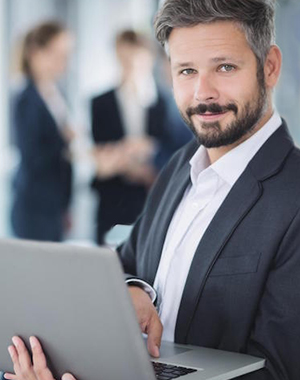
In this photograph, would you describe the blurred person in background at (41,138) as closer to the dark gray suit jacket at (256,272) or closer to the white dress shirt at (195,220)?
the white dress shirt at (195,220)

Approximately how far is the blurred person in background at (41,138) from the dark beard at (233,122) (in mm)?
3572

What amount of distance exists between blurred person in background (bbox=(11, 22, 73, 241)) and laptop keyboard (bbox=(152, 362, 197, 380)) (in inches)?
149

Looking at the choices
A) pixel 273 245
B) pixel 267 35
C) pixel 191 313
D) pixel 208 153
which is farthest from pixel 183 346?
pixel 267 35

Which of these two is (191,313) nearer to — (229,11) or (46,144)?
(229,11)

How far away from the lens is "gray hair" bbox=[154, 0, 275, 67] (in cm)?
195

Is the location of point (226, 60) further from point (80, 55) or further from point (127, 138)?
point (80, 55)

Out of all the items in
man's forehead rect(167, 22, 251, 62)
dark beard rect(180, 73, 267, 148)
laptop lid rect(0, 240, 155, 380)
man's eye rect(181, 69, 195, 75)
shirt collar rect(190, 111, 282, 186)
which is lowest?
laptop lid rect(0, 240, 155, 380)

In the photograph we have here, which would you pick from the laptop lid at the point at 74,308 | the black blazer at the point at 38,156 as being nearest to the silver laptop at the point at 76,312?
the laptop lid at the point at 74,308

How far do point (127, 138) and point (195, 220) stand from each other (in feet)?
11.2

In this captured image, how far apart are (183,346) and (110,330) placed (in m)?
0.38

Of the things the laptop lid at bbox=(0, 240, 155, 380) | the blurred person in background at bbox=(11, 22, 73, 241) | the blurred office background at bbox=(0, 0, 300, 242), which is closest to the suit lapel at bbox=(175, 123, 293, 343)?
the laptop lid at bbox=(0, 240, 155, 380)

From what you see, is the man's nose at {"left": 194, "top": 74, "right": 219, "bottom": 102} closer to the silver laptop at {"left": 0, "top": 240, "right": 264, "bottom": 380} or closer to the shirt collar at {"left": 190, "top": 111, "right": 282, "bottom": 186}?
the shirt collar at {"left": 190, "top": 111, "right": 282, "bottom": 186}

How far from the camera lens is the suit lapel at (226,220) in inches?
75.9

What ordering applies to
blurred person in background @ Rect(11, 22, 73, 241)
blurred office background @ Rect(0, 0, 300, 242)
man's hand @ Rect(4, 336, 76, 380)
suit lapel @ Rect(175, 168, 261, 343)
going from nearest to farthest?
man's hand @ Rect(4, 336, 76, 380) < suit lapel @ Rect(175, 168, 261, 343) < blurred person in background @ Rect(11, 22, 73, 241) < blurred office background @ Rect(0, 0, 300, 242)
